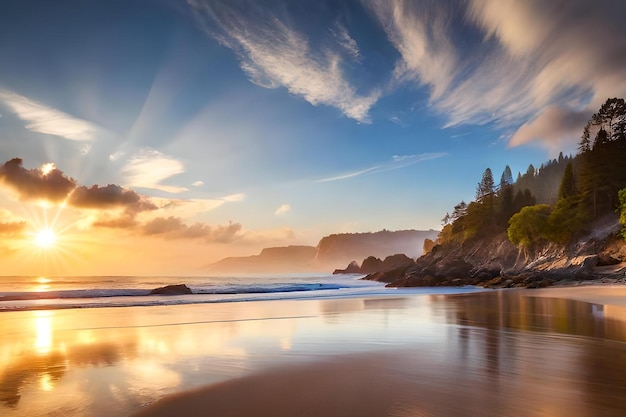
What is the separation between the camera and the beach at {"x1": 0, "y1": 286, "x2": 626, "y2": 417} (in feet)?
16.5

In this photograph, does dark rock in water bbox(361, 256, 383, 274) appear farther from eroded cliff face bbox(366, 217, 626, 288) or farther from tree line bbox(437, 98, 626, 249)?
tree line bbox(437, 98, 626, 249)

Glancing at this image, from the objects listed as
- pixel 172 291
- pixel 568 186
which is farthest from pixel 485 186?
pixel 172 291

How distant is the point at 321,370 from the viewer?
695 centimetres

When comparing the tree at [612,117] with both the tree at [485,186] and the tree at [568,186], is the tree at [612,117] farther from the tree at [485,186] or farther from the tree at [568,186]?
the tree at [485,186]

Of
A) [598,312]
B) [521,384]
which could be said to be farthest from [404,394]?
[598,312]

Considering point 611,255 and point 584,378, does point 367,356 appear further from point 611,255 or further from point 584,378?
point 611,255

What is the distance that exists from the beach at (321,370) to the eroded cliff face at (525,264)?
2986 cm

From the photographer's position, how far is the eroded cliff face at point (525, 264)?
38.4 metres

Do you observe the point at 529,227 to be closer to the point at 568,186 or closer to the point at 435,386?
the point at 568,186

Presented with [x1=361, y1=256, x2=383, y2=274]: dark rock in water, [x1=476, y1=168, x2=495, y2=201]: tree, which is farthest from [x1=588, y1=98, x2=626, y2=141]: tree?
[x1=361, y1=256, x2=383, y2=274]: dark rock in water

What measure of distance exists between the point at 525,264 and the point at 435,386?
2392 inches

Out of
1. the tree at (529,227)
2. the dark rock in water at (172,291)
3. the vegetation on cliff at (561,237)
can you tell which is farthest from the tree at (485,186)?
the dark rock in water at (172,291)

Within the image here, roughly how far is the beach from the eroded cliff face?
29.9 meters

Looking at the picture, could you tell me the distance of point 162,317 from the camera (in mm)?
16250
